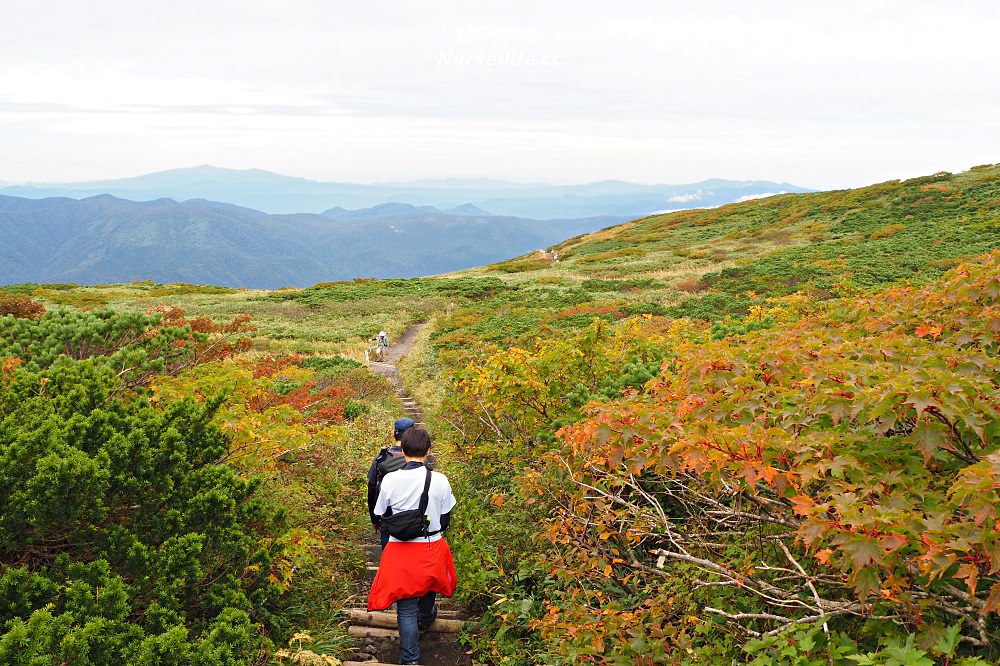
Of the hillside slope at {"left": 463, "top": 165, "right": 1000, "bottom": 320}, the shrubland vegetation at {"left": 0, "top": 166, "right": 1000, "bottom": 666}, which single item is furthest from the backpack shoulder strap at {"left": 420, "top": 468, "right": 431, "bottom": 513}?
the hillside slope at {"left": 463, "top": 165, "right": 1000, "bottom": 320}

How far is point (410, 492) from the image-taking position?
509 centimetres

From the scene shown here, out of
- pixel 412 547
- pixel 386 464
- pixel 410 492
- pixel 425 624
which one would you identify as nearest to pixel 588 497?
pixel 410 492

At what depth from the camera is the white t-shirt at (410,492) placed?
5105 millimetres

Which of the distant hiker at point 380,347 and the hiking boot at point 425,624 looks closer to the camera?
the hiking boot at point 425,624

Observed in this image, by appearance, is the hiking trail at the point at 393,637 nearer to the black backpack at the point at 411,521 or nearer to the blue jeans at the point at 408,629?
the blue jeans at the point at 408,629

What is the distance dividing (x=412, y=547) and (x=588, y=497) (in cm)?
164

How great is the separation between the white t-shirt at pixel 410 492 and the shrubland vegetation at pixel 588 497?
0.75 meters

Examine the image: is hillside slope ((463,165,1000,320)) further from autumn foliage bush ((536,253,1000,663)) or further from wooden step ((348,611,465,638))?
wooden step ((348,611,465,638))

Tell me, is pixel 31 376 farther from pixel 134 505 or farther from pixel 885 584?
pixel 885 584

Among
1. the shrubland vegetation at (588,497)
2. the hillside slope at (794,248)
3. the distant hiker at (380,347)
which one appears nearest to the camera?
the shrubland vegetation at (588,497)

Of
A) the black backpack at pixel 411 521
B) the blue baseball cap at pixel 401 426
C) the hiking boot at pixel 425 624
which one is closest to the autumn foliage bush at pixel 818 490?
the black backpack at pixel 411 521

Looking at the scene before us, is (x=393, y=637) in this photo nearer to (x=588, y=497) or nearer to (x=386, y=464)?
(x=386, y=464)

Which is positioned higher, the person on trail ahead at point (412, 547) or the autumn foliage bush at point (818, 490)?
the autumn foliage bush at point (818, 490)

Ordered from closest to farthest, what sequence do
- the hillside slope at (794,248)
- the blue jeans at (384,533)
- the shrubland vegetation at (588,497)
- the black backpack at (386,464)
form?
1. the shrubland vegetation at (588,497)
2. the blue jeans at (384,533)
3. the black backpack at (386,464)
4. the hillside slope at (794,248)
